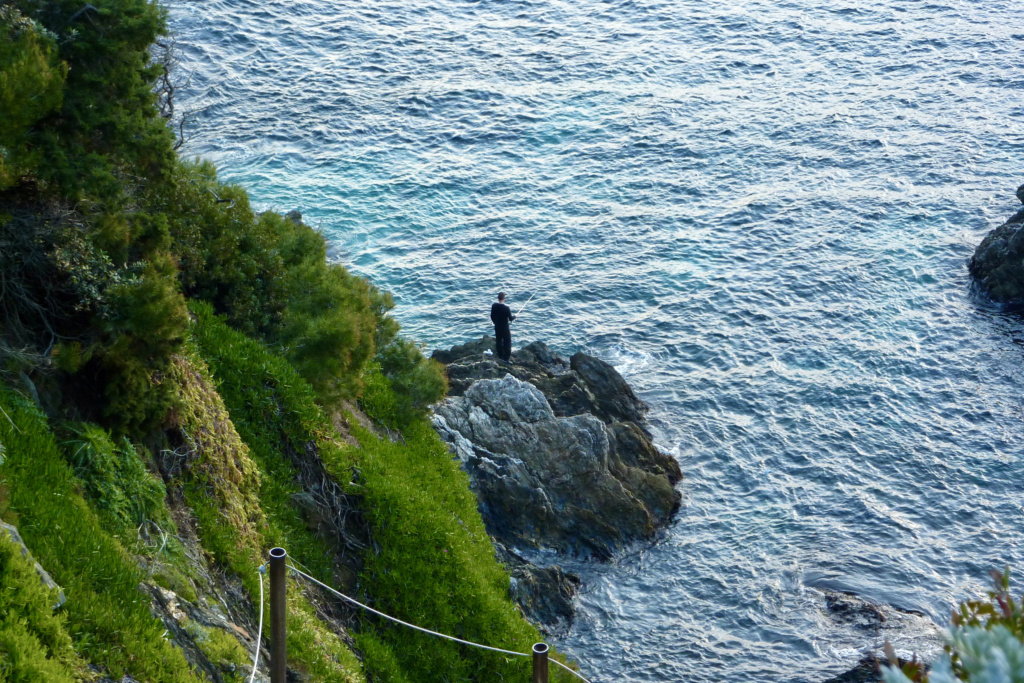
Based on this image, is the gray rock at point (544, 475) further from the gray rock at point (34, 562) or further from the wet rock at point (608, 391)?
the gray rock at point (34, 562)

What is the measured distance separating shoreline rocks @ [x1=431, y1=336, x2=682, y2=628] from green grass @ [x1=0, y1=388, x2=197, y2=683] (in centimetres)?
951

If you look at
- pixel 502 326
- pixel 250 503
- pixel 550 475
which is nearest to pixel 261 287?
pixel 250 503

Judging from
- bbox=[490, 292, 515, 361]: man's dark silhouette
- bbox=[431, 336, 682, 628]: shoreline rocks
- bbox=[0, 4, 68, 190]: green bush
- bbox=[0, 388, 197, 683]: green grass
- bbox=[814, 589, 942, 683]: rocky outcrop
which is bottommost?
bbox=[814, 589, 942, 683]: rocky outcrop

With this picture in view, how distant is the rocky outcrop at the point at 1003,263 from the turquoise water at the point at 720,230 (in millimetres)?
639

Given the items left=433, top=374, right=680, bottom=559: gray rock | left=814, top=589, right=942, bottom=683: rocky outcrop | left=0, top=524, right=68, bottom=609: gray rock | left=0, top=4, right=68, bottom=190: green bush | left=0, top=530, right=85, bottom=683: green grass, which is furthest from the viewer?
left=433, top=374, right=680, bottom=559: gray rock

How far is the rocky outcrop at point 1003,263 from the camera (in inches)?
1119

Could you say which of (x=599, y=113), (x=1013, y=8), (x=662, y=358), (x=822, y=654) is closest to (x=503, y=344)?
(x=662, y=358)

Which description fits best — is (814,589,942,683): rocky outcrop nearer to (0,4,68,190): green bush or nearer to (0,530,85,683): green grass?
(0,530,85,683): green grass

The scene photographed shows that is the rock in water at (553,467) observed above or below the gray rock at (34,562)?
below

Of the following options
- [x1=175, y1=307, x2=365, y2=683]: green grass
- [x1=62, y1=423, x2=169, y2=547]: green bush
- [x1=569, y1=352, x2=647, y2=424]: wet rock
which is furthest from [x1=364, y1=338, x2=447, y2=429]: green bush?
[x1=62, y1=423, x2=169, y2=547]: green bush

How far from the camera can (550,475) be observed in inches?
830

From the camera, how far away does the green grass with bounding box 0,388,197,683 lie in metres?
8.42

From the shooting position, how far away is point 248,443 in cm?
1376

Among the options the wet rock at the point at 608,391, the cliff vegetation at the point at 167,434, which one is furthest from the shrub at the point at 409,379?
the wet rock at the point at 608,391
